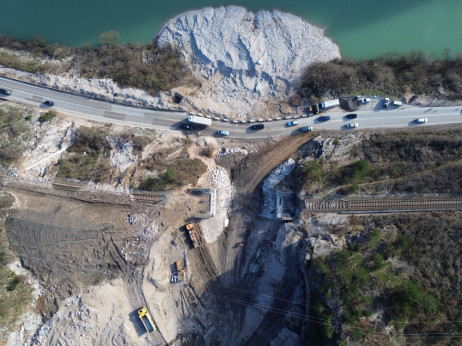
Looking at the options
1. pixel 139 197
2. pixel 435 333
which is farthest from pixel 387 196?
pixel 139 197

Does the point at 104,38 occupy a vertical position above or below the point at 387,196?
above

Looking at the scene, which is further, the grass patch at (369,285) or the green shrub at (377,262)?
the green shrub at (377,262)

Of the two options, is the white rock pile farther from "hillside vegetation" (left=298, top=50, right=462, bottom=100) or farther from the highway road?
the highway road

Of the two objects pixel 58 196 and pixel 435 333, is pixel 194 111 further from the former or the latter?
pixel 435 333

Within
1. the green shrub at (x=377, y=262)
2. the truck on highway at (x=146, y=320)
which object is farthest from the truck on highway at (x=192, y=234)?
the green shrub at (x=377, y=262)

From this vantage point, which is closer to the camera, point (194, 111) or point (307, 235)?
point (307, 235)

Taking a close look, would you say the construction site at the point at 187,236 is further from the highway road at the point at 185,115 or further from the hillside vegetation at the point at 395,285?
the hillside vegetation at the point at 395,285
